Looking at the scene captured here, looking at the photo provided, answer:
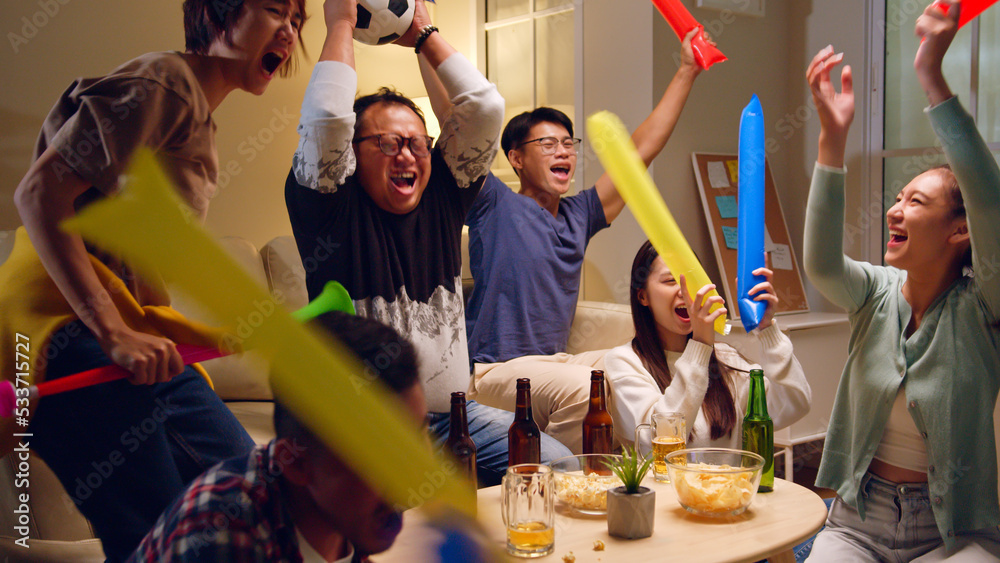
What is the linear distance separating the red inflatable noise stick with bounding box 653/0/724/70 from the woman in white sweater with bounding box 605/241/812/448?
0.46 metres

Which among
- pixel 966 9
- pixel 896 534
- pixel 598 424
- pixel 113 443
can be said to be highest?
pixel 966 9

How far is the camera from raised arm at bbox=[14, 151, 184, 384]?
66 cm

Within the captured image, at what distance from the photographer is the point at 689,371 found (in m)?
1.46

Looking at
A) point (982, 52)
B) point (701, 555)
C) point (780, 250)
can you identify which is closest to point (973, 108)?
point (982, 52)

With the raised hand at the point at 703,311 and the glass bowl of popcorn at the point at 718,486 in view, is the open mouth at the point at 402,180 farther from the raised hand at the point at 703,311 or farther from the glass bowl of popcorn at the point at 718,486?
the glass bowl of popcorn at the point at 718,486

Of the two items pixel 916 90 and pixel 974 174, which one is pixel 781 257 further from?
pixel 974 174

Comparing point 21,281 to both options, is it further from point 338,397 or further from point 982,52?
point 982,52

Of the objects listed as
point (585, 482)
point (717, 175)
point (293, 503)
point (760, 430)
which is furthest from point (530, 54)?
point (293, 503)

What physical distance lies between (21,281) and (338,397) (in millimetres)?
485

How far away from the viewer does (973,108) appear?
2680mm

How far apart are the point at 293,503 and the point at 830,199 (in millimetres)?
1077

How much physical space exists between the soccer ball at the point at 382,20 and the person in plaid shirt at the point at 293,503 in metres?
0.42

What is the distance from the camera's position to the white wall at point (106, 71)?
2.41 feet

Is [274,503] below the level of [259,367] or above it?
below
